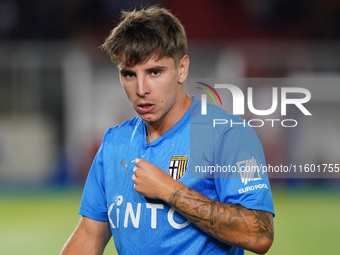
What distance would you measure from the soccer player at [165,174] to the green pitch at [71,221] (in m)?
2.83

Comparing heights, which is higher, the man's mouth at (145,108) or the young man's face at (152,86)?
the young man's face at (152,86)

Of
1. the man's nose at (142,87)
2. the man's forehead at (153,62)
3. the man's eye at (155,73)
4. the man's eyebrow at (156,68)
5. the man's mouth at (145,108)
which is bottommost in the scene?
the man's mouth at (145,108)

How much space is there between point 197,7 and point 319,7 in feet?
12.1

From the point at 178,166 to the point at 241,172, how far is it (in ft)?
0.98

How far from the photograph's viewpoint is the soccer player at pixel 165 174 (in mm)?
1480

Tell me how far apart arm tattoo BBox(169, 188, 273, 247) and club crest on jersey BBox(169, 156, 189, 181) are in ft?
0.38

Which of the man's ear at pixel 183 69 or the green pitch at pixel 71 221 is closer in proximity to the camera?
the man's ear at pixel 183 69

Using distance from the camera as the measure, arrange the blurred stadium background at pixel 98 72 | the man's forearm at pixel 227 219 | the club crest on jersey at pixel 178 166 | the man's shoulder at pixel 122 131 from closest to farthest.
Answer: the man's forearm at pixel 227 219
the club crest on jersey at pixel 178 166
the man's shoulder at pixel 122 131
the blurred stadium background at pixel 98 72

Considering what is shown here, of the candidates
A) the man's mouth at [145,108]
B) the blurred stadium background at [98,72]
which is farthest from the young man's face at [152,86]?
the blurred stadium background at [98,72]

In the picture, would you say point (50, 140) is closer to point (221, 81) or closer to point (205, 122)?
point (221, 81)

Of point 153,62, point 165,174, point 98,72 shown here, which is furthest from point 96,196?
point 98,72

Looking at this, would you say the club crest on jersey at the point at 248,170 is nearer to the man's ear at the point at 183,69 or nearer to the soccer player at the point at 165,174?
the soccer player at the point at 165,174

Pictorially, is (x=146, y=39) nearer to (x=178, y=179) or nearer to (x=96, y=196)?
(x=178, y=179)

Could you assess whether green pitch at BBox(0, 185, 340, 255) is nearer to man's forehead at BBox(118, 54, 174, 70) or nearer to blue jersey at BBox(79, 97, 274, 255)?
blue jersey at BBox(79, 97, 274, 255)
